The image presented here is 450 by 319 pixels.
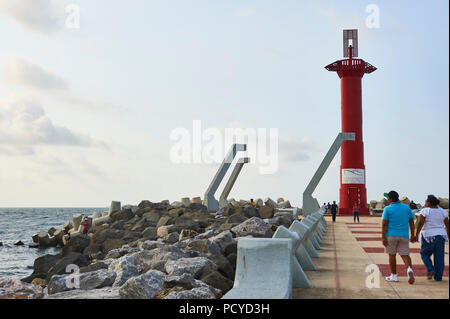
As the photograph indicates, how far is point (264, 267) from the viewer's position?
252 inches

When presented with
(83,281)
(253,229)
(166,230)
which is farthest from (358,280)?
(166,230)

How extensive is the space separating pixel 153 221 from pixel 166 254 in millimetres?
14376

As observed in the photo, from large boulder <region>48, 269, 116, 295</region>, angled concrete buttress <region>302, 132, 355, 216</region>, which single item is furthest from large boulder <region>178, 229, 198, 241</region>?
angled concrete buttress <region>302, 132, 355, 216</region>

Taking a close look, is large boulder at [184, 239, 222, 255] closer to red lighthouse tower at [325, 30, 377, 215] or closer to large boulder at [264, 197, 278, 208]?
red lighthouse tower at [325, 30, 377, 215]

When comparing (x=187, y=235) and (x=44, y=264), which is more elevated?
(x=187, y=235)

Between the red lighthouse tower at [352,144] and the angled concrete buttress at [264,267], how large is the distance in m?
32.9

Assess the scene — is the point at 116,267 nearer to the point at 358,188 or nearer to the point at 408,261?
the point at 408,261

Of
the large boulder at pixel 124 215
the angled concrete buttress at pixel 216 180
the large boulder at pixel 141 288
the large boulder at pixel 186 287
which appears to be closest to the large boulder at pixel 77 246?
the large boulder at pixel 124 215

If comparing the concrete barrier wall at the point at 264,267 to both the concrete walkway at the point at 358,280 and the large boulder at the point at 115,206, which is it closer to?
the concrete walkway at the point at 358,280

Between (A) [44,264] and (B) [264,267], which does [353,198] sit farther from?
(B) [264,267]

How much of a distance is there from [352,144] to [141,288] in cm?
3330

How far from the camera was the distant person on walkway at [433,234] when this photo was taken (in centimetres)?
804
